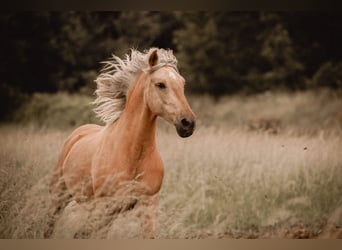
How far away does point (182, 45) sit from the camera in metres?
4.94

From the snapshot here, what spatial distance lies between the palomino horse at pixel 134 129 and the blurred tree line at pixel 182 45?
380mm

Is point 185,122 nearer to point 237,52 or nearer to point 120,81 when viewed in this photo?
point 120,81

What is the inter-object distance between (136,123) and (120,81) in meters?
0.35

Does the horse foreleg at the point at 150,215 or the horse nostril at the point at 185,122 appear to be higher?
the horse nostril at the point at 185,122

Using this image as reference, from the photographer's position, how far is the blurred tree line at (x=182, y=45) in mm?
4820

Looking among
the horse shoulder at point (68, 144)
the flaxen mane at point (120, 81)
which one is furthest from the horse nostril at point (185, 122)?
the horse shoulder at point (68, 144)

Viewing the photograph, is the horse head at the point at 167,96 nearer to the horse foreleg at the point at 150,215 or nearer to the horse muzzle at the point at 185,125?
the horse muzzle at the point at 185,125

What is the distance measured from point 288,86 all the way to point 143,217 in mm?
1668

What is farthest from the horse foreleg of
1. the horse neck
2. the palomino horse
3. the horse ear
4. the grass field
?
the horse ear

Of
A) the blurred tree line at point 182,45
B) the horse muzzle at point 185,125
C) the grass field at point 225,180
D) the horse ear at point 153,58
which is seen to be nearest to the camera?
the horse muzzle at point 185,125

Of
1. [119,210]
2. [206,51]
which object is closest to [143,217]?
[119,210]

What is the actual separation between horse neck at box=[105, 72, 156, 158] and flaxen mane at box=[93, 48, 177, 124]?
0.08m

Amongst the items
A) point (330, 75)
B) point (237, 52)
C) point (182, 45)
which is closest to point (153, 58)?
point (182, 45)

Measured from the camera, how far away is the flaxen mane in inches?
175
